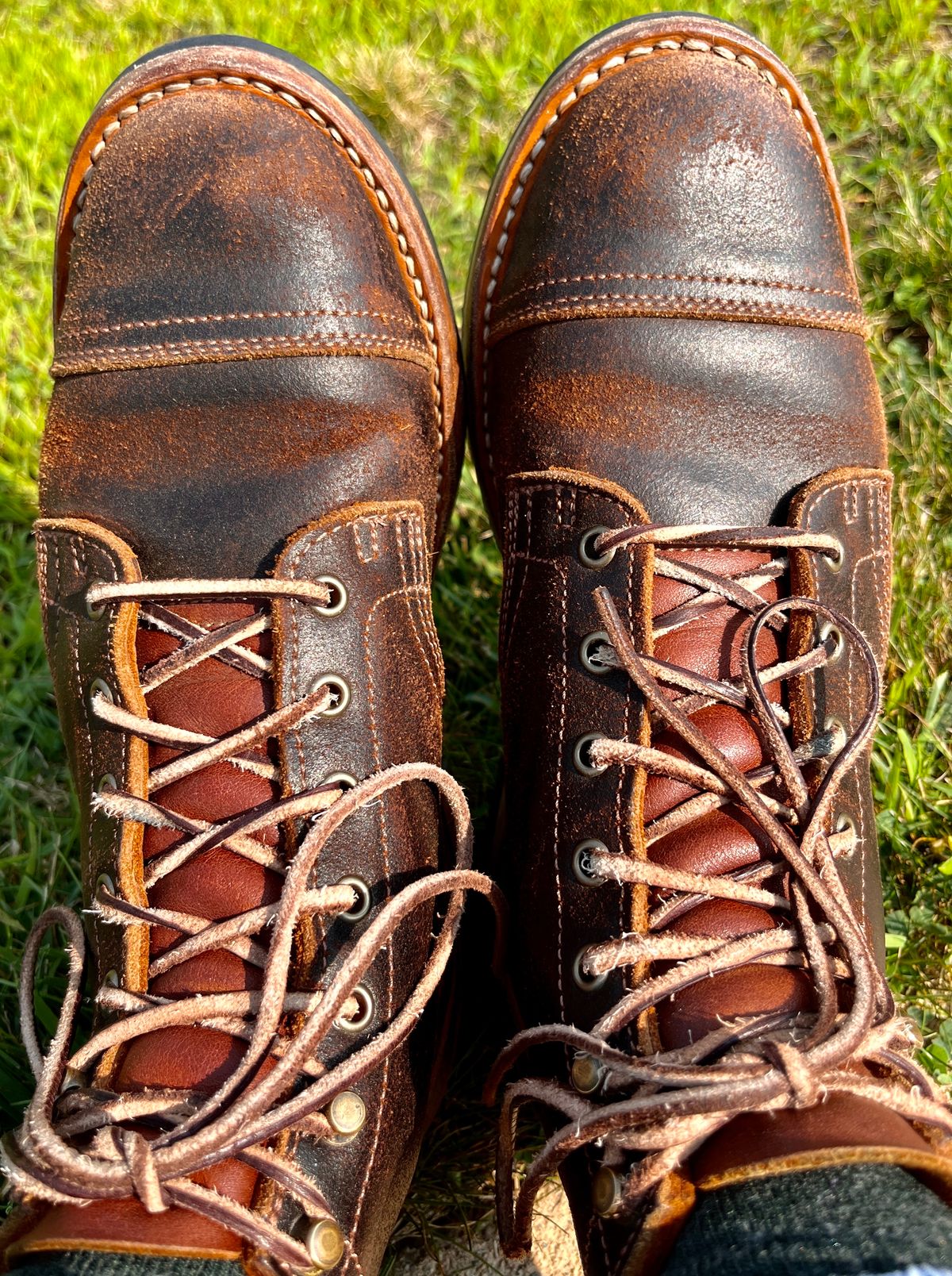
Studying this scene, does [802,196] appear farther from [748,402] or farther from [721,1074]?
[721,1074]

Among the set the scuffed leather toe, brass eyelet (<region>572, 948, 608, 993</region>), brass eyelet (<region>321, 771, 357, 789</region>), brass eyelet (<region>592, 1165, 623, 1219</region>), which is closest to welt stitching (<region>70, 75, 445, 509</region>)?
the scuffed leather toe

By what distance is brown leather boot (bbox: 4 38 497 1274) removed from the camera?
127 centimetres

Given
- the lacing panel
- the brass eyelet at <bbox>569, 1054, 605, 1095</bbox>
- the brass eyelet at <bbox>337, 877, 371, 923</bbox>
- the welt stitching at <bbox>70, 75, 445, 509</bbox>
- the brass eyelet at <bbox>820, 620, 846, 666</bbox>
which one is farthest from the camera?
the welt stitching at <bbox>70, 75, 445, 509</bbox>

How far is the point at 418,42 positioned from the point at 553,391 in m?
1.48

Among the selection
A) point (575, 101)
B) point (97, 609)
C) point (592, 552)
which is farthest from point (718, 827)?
point (575, 101)

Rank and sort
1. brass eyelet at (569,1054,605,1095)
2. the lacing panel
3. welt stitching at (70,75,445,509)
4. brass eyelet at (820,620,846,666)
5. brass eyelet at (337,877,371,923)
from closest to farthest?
the lacing panel → brass eyelet at (569,1054,605,1095) → brass eyelet at (337,877,371,923) → brass eyelet at (820,620,846,666) → welt stitching at (70,75,445,509)

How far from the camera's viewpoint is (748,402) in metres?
1.55

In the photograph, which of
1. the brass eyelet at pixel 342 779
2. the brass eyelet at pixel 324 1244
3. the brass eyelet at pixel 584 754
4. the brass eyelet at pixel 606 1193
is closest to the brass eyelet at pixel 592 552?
the brass eyelet at pixel 584 754

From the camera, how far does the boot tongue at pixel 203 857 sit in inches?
51.1

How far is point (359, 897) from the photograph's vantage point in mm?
1372

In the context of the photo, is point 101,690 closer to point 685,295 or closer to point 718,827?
point 718,827

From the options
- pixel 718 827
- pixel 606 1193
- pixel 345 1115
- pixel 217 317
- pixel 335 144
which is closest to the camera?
pixel 606 1193

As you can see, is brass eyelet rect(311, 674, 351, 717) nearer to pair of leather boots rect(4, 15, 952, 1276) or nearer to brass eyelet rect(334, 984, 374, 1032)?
pair of leather boots rect(4, 15, 952, 1276)

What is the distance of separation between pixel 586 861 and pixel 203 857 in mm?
501
